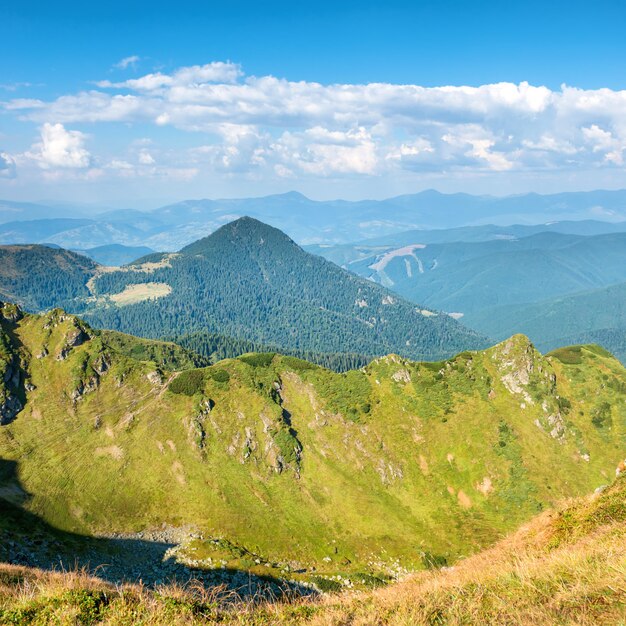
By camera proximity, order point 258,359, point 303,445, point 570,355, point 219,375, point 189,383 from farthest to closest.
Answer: point 570,355 → point 258,359 → point 219,375 → point 189,383 → point 303,445

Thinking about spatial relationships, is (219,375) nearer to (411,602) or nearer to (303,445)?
(303,445)

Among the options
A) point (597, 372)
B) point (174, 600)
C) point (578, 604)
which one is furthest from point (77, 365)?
point (597, 372)

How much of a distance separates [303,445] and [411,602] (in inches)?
4066

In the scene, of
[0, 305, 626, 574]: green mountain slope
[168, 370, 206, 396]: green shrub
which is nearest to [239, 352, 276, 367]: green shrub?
[0, 305, 626, 574]: green mountain slope

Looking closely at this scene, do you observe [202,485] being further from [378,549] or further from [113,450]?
[378,549]

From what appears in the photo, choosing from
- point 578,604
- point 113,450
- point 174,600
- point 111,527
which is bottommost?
point 111,527

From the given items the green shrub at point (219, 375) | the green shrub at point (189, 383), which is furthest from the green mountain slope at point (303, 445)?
the green shrub at point (219, 375)

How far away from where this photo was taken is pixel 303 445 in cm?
11356

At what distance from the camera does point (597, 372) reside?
5507 inches

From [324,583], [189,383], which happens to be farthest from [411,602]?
[189,383]

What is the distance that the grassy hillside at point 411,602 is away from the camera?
39.3 feet

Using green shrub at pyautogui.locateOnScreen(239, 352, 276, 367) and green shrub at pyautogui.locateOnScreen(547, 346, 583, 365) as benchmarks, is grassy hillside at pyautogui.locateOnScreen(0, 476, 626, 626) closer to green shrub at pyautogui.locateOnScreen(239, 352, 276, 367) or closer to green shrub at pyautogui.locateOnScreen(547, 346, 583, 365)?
green shrub at pyautogui.locateOnScreen(239, 352, 276, 367)

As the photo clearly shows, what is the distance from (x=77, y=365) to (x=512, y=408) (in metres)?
123

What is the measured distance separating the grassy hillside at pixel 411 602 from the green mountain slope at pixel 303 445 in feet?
237
